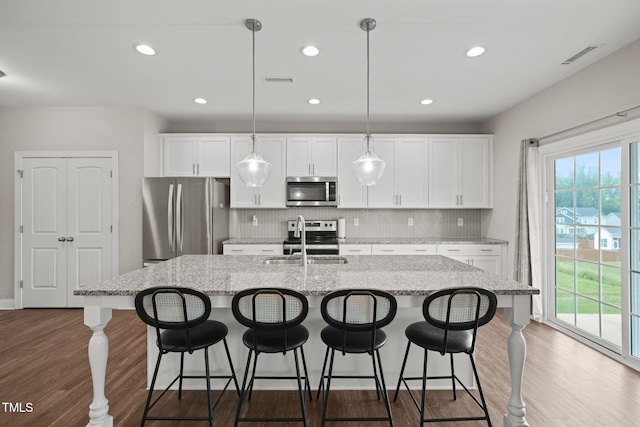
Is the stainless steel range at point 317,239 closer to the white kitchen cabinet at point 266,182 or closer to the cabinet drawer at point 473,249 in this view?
the white kitchen cabinet at point 266,182

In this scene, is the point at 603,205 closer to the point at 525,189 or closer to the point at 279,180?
the point at 525,189

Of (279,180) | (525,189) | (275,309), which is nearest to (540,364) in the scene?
(525,189)

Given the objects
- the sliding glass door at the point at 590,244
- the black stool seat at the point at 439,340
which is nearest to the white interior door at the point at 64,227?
the black stool seat at the point at 439,340

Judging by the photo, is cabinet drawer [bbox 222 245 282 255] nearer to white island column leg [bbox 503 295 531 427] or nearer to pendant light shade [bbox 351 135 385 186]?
pendant light shade [bbox 351 135 385 186]

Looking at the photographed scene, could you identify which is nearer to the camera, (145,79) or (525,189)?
(145,79)

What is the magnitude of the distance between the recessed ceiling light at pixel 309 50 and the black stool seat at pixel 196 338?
2214mm

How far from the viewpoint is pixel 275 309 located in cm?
183

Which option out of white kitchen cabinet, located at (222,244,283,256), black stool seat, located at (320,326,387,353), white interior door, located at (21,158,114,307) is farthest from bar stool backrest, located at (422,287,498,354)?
white interior door, located at (21,158,114,307)

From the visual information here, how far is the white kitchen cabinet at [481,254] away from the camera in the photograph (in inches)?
181

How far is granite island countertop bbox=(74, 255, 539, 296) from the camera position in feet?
6.26

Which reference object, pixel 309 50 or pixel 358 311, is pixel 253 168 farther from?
pixel 358 311

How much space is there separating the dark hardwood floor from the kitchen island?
27 cm

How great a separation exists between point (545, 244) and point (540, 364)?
1.59m

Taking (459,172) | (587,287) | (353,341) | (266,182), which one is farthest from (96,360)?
(459,172)
